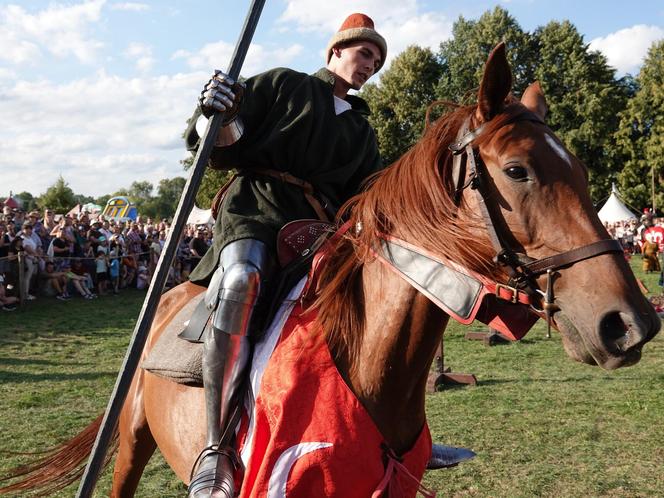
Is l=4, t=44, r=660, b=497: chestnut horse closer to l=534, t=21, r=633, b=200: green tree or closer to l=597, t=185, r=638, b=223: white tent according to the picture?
l=597, t=185, r=638, b=223: white tent

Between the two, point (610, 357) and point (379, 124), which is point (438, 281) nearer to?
point (610, 357)

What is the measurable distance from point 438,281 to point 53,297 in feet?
49.4

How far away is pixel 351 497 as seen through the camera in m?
1.98

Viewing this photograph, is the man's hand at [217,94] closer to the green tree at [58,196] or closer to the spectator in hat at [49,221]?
the spectator in hat at [49,221]

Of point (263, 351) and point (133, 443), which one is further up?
point (263, 351)

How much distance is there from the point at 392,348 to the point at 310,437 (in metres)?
0.43

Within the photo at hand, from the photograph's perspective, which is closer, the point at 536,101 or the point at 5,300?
the point at 536,101

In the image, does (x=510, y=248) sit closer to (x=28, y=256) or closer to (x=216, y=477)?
(x=216, y=477)

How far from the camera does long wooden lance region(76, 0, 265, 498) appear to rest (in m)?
2.32

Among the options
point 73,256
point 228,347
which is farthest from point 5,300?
point 228,347

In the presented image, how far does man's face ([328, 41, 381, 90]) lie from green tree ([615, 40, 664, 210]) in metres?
40.4

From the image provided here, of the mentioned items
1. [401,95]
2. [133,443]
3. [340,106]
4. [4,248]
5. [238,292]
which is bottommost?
[133,443]

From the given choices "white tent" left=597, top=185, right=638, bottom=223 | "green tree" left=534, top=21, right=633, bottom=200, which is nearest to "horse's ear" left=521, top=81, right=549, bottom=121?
"white tent" left=597, top=185, right=638, bottom=223

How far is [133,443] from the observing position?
3.38 meters
